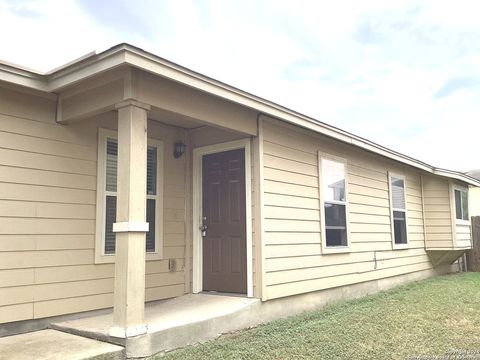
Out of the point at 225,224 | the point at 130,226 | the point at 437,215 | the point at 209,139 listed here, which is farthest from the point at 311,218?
the point at 437,215

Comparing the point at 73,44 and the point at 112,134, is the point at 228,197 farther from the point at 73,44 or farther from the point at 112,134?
the point at 73,44

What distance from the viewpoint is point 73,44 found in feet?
36.9

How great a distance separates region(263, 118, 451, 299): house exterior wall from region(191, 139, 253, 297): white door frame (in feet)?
0.68

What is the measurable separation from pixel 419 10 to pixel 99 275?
1006 centimetres

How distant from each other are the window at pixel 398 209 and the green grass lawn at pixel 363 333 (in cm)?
220

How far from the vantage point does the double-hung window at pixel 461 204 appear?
10.7 metres

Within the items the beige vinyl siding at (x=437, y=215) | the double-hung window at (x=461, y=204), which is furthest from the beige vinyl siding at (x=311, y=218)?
the double-hung window at (x=461, y=204)

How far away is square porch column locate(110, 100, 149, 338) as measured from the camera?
3771 mm

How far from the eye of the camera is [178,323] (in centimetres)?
424

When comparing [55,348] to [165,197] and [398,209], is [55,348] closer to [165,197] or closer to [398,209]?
[165,197]

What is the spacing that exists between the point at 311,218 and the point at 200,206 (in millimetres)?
1625

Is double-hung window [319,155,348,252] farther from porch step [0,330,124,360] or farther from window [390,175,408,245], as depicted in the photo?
porch step [0,330,124,360]

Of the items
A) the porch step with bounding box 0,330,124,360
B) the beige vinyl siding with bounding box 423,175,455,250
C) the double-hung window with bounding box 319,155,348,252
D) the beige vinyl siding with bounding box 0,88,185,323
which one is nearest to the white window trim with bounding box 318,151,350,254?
the double-hung window with bounding box 319,155,348,252

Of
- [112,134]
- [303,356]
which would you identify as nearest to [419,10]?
[112,134]
